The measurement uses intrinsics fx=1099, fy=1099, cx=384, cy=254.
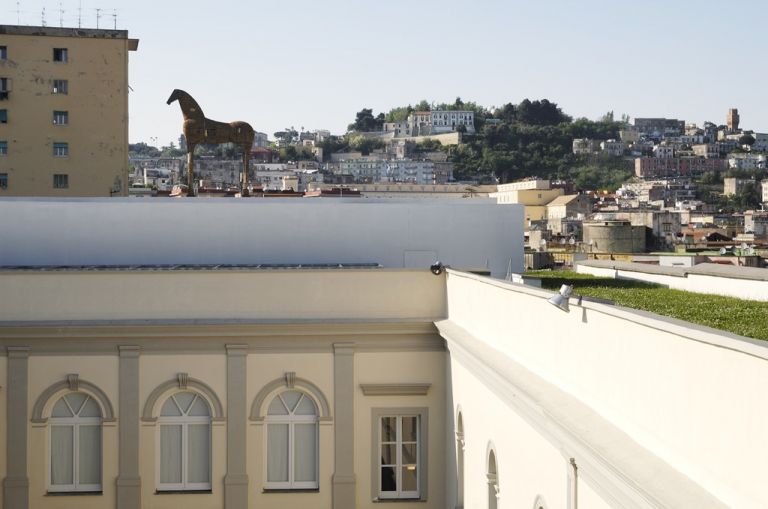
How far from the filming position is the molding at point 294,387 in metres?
14.6

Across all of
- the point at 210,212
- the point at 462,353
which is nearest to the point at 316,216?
the point at 210,212

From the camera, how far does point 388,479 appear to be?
14.9m

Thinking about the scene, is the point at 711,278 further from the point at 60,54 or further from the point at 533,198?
the point at 533,198

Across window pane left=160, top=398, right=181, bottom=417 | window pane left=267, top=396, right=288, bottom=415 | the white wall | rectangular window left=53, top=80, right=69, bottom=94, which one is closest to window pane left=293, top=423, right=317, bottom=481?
window pane left=267, top=396, right=288, bottom=415

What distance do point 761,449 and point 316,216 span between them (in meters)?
13.3

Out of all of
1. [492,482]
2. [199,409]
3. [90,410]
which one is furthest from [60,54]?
[492,482]

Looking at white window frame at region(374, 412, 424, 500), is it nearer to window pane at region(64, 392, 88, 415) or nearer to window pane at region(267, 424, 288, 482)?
window pane at region(267, 424, 288, 482)

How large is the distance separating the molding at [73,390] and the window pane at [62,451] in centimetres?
25

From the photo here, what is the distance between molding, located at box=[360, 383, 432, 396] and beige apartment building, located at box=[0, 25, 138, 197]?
2947 centimetres

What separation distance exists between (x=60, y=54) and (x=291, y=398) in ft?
104

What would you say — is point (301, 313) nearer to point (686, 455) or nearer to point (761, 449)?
point (686, 455)

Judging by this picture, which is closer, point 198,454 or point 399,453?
point 198,454

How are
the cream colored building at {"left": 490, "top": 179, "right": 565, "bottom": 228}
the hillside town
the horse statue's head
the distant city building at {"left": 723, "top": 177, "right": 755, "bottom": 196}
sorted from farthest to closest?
1. the distant city building at {"left": 723, "top": 177, "right": 755, "bottom": 196}
2. the cream colored building at {"left": 490, "top": 179, "right": 565, "bottom": 228}
3. the hillside town
4. the horse statue's head

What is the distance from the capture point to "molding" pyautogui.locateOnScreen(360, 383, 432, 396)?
47.9 feet
